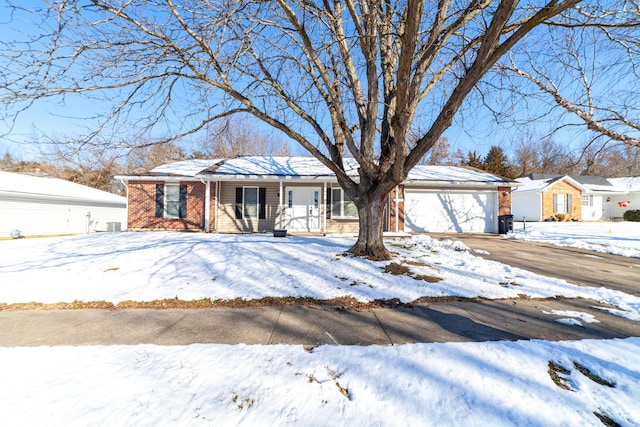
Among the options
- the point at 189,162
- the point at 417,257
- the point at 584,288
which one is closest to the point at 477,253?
the point at 417,257

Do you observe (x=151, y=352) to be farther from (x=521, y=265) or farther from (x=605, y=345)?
(x=521, y=265)

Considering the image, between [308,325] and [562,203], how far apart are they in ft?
98.4

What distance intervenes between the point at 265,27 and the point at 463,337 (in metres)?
6.85

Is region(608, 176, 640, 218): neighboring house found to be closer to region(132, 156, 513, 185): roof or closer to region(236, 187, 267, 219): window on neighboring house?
region(132, 156, 513, 185): roof

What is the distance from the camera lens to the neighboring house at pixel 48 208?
45.6ft

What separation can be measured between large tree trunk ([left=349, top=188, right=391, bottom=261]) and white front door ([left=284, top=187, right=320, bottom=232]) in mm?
6186

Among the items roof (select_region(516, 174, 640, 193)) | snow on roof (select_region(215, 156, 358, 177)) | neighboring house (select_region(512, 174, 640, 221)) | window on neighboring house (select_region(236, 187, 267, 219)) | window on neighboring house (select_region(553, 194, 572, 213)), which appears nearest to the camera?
snow on roof (select_region(215, 156, 358, 177))

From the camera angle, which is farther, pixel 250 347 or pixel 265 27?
pixel 265 27

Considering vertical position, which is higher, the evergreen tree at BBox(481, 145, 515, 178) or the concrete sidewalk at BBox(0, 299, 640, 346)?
the evergreen tree at BBox(481, 145, 515, 178)

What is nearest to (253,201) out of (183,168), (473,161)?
(183,168)

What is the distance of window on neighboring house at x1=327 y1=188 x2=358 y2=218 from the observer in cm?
1273

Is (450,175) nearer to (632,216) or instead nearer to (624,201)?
(632,216)

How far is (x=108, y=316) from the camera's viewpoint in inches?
137

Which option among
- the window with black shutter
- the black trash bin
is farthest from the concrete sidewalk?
the black trash bin
